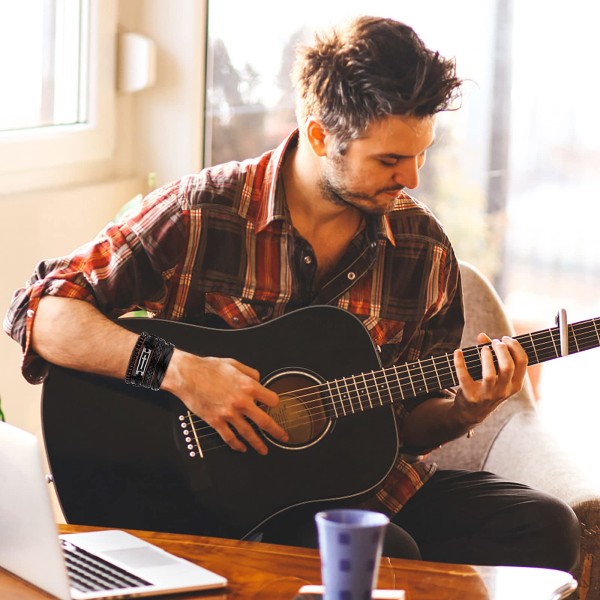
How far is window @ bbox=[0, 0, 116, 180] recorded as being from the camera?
2.42 meters

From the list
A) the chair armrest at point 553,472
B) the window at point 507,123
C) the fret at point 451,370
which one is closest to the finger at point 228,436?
the fret at point 451,370

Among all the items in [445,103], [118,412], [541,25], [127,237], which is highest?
[541,25]

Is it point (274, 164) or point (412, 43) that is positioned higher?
point (412, 43)

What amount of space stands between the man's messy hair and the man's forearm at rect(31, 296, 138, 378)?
0.53 meters

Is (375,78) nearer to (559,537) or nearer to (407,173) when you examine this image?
(407,173)

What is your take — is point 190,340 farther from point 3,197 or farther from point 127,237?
point 3,197

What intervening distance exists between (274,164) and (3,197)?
0.70 m

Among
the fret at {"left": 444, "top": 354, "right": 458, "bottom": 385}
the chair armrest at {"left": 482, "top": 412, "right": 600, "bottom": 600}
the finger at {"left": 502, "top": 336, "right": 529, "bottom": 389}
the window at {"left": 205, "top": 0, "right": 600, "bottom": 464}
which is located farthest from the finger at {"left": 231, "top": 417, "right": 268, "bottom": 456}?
the window at {"left": 205, "top": 0, "right": 600, "bottom": 464}

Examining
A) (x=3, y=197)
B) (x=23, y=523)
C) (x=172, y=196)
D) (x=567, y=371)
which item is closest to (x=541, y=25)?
(x=567, y=371)

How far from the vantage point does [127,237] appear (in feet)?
6.17

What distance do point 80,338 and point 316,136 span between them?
57cm

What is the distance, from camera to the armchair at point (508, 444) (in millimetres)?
2045

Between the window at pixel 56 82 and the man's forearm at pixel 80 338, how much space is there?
0.64 metres

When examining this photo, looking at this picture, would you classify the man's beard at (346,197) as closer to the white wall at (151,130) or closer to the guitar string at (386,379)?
the guitar string at (386,379)
